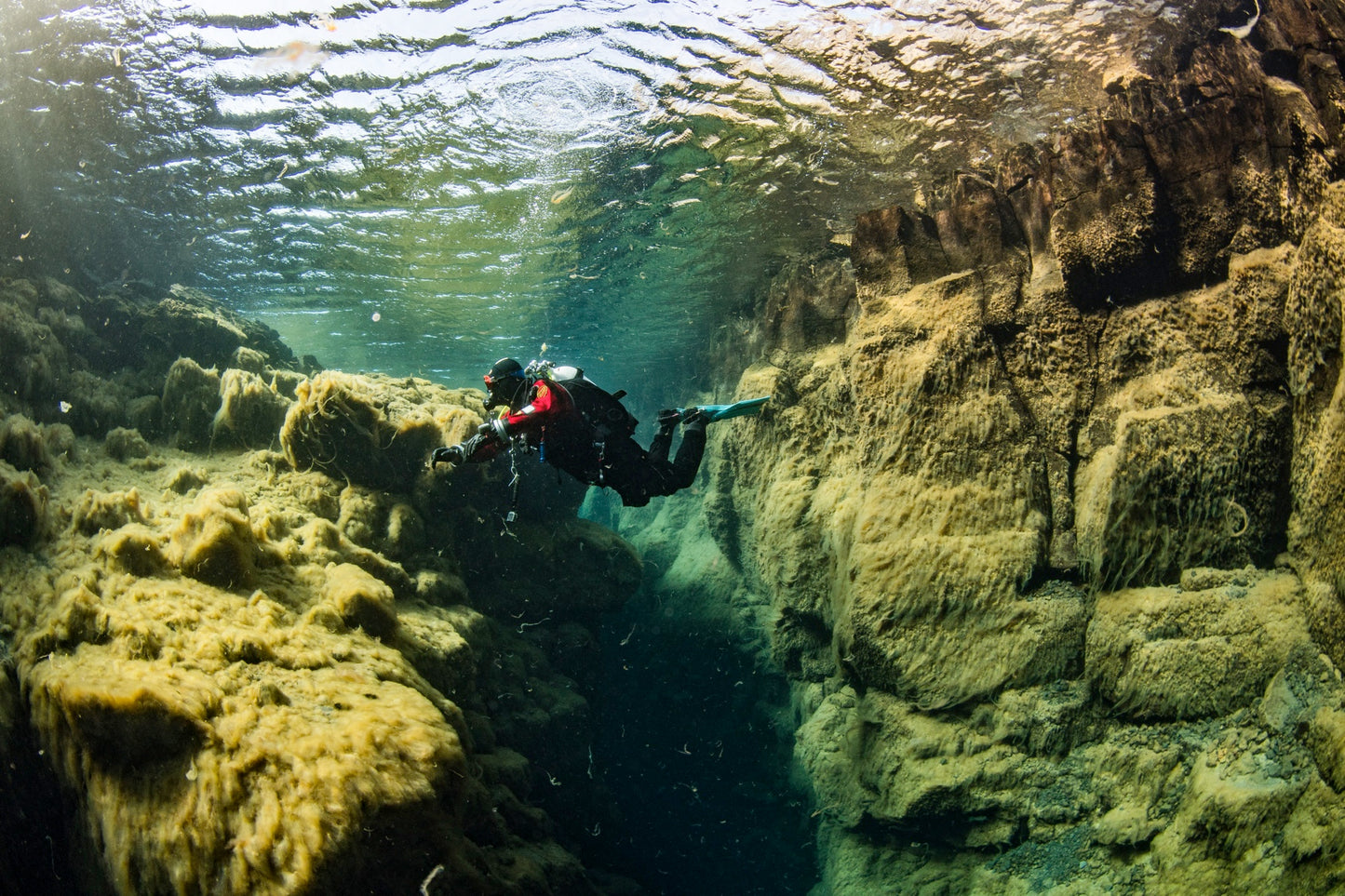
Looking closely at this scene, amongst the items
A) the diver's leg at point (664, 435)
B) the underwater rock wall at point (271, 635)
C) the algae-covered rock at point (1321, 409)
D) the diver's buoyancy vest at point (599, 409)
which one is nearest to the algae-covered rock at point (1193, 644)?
the algae-covered rock at point (1321, 409)

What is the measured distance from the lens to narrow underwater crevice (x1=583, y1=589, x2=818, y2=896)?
954 cm

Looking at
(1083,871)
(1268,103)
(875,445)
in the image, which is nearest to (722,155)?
(875,445)

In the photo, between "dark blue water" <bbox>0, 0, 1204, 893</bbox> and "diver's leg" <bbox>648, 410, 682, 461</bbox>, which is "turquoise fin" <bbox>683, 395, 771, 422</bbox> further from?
"dark blue water" <bbox>0, 0, 1204, 893</bbox>

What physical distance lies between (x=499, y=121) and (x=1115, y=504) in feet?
32.0

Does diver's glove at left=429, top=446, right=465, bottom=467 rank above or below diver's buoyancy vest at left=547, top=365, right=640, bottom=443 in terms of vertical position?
below

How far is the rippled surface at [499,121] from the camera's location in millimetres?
6809

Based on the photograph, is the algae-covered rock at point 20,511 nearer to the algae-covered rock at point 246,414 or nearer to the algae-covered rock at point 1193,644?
the algae-covered rock at point 246,414

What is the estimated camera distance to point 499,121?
897 centimetres

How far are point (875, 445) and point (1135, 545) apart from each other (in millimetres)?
2535

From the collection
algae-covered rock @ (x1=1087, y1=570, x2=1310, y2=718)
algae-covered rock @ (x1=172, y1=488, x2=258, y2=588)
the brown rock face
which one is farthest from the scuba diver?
algae-covered rock @ (x1=1087, y1=570, x2=1310, y2=718)

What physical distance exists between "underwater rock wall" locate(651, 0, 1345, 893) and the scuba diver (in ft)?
7.44

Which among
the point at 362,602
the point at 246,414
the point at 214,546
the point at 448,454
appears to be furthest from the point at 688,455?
the point at 246,414

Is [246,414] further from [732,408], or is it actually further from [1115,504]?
[1115,504]

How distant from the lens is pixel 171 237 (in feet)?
41.9
